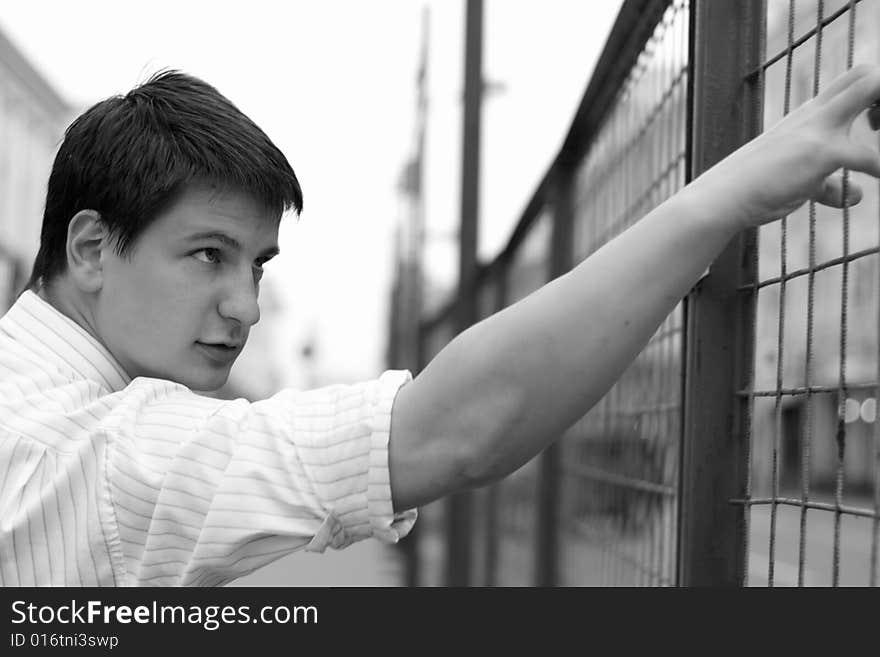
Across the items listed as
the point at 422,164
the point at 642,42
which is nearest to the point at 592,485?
the point at 642,42

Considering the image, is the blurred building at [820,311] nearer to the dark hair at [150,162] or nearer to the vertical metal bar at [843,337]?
the vertical metal bar at [843,337]

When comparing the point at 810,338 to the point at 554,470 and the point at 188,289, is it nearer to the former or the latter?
the point at 188,289

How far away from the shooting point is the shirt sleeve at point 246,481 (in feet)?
3.84

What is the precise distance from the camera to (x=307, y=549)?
1.22m

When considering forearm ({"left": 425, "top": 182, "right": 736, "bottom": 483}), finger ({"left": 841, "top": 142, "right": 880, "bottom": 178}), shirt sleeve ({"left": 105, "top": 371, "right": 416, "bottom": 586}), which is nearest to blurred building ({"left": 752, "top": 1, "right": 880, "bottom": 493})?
finger ({"left": 841, "top": 142, "right": 880, "bottom": 178})

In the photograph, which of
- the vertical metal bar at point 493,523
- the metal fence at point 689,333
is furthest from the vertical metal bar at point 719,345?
the vertical metal bar at point 493,523

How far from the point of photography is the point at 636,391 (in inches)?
96.5

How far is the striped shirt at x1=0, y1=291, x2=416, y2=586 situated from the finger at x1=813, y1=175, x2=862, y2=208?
1.46 feet

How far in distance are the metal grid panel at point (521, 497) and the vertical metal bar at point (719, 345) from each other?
1.85 m

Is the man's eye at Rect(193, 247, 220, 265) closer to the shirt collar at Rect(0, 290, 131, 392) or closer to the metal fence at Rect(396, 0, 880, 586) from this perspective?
the shirt collar at Rect(0, 290, 131, 392)

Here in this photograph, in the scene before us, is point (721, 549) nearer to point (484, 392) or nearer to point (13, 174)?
point (484, 392)

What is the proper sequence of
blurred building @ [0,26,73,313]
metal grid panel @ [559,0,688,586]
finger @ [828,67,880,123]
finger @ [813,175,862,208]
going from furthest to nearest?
1. blurred building @ [0,26,73,313]
2. metal grid panel @ [559,0,688,586]
3. finger @ [813,175,862,208]
4. finger @ [828,67,880,123]

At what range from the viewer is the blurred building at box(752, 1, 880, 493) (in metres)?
1.39
